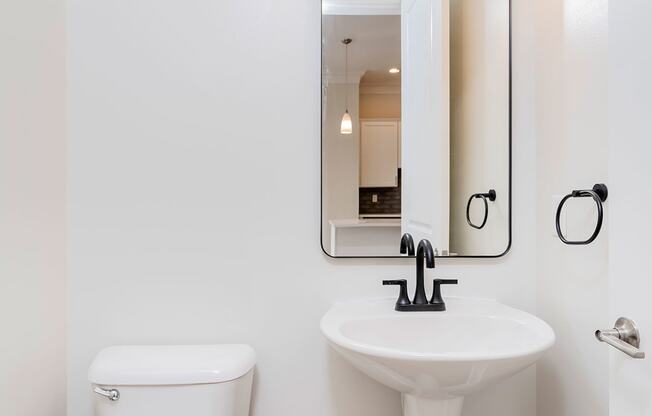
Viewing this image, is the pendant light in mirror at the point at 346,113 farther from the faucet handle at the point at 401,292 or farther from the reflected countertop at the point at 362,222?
the faucet handle at the point at 401,292

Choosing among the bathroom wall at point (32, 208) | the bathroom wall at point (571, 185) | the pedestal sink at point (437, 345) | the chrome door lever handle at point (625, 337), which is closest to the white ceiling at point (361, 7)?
the bathroom wall at point (571, 185)

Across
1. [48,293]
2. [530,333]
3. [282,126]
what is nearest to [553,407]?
[530,333]

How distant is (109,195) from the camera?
4.38ft

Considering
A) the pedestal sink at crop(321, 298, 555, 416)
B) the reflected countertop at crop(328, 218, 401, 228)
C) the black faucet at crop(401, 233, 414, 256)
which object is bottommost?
the pedestal sink at crop(321, 298, 555, 416)

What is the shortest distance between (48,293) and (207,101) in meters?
0.75

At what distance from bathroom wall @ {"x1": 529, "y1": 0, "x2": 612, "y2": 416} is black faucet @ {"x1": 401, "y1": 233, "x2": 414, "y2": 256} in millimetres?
413

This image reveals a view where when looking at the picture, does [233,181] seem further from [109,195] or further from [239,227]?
[109,195]

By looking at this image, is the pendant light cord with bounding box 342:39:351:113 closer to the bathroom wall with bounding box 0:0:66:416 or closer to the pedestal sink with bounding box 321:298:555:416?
the pedestal sink with bounding box 321:298:555:416

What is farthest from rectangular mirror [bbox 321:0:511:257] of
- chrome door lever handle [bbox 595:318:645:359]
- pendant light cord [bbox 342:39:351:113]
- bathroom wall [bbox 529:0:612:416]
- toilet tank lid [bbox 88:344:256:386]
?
chrome door lever handle [bbox 595:318:645:359]

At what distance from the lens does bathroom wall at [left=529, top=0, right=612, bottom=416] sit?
1.04 m

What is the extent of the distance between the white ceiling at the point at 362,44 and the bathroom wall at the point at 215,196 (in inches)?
2.0

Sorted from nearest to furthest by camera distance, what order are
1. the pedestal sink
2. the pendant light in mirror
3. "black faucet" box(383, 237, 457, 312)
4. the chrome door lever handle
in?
the chrome door lever handle < the pedestal sink < "black faucet" box(383, 237, 457, 312) < the pendant light in mirror

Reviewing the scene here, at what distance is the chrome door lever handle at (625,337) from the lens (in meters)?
0.69

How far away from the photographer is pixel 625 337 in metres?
0.73
